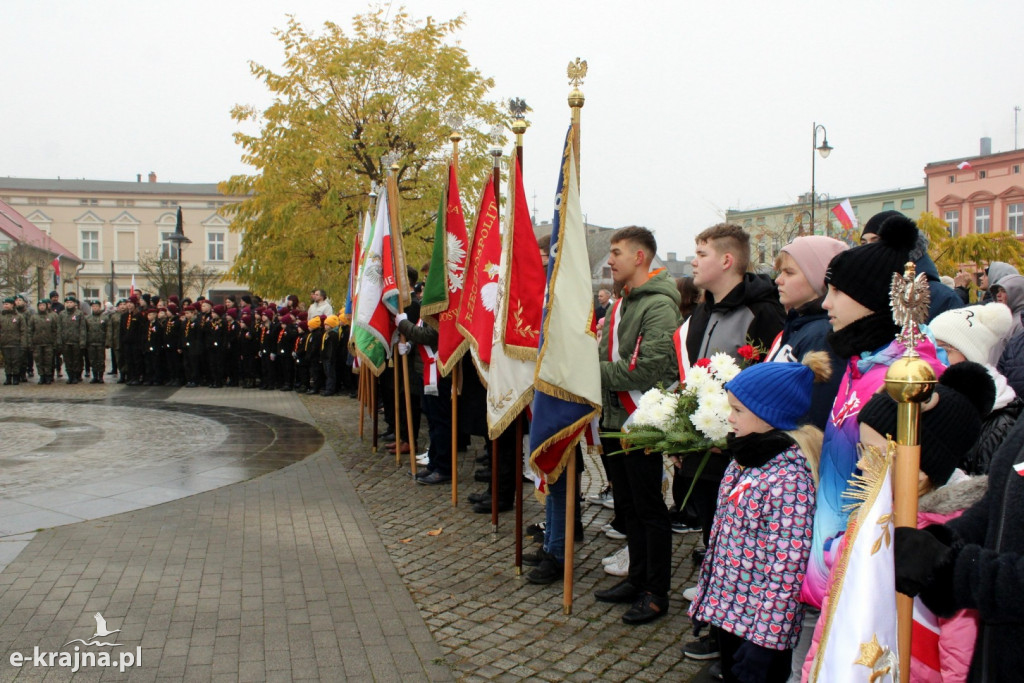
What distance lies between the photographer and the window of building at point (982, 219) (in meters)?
49.2

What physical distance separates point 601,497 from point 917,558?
19.4ft

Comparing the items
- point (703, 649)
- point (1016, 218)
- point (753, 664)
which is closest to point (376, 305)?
point (703, 649)

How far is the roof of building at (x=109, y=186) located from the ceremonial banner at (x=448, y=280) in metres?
68.9

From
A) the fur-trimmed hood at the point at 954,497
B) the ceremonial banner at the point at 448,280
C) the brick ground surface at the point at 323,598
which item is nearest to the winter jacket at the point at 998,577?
the fur-trimmed hood at the point at 954,497

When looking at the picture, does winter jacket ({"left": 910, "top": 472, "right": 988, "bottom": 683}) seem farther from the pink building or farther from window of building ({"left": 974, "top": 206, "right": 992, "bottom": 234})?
window of building ({"left": 974, "top": 206, "right": 992, "bottom": 234})

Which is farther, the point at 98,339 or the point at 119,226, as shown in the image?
the point at 119,226

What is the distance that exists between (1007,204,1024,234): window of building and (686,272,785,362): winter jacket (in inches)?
2062

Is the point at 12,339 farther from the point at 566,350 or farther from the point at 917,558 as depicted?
the point at 917,558

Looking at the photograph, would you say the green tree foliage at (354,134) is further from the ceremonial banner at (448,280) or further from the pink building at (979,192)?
the pink building at (979,192)

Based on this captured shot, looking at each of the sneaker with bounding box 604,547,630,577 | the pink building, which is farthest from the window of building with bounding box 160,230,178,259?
the sneaker with bounding box 604,547,630,577

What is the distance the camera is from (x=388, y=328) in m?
9.49

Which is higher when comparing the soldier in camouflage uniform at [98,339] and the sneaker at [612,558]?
the soldier in camouflage uniform at [98,339]

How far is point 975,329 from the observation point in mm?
3398

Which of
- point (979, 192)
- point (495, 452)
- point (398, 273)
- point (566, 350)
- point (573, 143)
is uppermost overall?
point (979, 192)
